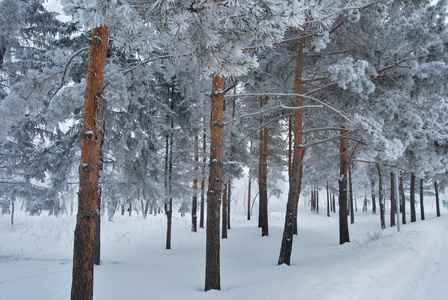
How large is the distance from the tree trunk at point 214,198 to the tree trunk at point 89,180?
2.43 m

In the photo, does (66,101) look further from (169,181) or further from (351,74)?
(351,74)

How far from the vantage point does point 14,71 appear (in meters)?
10.1

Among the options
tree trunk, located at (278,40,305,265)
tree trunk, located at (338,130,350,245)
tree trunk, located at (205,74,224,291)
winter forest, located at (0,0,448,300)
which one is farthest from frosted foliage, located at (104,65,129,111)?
tree trunk, located at (338,130,350,245)

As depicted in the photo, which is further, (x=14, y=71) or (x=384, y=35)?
(x=14, y=71)

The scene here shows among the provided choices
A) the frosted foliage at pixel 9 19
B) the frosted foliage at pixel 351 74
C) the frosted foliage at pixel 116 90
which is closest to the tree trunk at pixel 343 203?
the frosted foliage at pixel 351 74

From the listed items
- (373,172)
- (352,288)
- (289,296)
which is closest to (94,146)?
(289,296)

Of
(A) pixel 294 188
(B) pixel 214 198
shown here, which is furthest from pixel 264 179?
(B) pixel 214 198

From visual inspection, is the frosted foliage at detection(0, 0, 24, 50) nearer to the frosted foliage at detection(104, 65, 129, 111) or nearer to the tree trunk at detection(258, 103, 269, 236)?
the frosted foliage at detection(104, 65, 129, 111)

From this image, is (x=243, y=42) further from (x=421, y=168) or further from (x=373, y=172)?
(x=373, y=172)

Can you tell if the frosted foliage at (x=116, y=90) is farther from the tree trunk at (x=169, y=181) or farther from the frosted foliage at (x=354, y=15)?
the frosted foliage at (x=354, y=15)

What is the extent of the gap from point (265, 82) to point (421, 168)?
627 centimetres

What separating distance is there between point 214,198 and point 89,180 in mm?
2665

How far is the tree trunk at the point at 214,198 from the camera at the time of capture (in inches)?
220

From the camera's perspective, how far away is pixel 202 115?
13.5 meters
